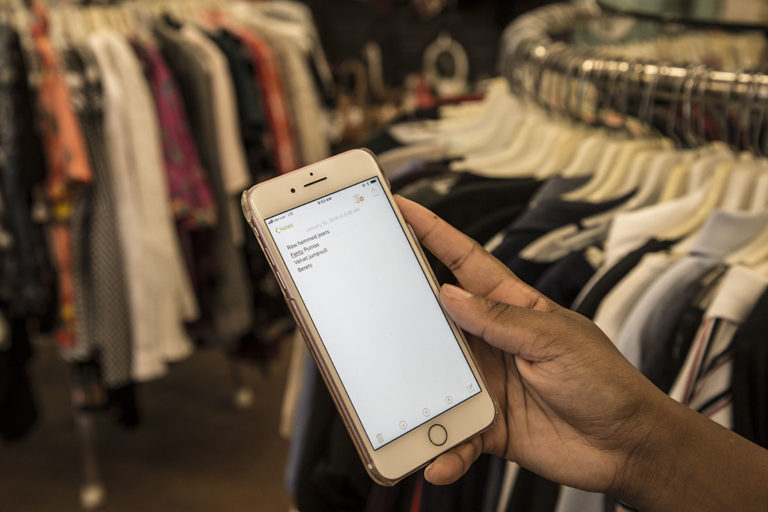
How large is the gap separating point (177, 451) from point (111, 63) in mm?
1115

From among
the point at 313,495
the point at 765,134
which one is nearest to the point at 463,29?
the point at 765,134

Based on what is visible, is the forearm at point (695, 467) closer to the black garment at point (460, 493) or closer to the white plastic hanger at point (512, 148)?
the black garment at point (460, 493)

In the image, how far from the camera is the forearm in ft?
1.61

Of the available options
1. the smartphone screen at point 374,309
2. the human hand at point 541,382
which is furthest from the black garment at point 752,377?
the smartphone screen at point 374,309

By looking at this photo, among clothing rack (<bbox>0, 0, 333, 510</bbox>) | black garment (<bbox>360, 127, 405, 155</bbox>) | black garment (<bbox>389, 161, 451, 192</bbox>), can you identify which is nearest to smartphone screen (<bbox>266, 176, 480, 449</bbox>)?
black garment (<bbox>389, 161, 451, 192</bbox>)

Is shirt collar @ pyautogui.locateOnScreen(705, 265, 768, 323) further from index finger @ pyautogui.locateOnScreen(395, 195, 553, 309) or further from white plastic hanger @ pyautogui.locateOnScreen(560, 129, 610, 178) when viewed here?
white plastic hanger @ pyautogui.locateOnScreen(560, 129, 610, 178)

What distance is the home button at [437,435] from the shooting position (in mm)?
559

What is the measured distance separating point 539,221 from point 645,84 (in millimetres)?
253

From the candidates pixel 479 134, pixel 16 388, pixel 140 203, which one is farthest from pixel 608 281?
pixel 16 388

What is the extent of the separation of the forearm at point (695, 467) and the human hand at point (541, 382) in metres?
0.01

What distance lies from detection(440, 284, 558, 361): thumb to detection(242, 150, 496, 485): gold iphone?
0.04m

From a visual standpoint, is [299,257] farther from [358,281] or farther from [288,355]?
[288,355]

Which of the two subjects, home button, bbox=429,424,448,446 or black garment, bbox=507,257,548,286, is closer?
home button, bbox=429,424,448,446

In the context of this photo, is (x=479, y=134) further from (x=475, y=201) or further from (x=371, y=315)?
(x=371, y=315)
